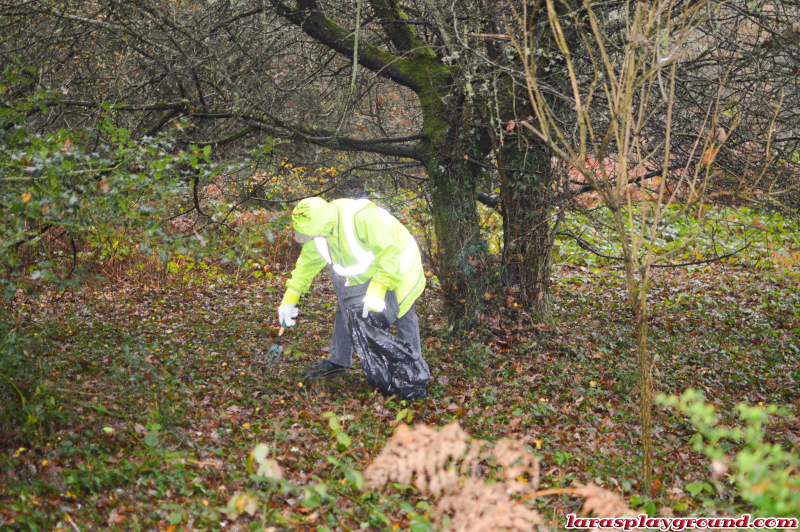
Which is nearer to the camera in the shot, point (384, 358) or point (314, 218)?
point (314, 218)

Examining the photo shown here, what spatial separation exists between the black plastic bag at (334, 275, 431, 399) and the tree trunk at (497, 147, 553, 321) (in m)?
1.90

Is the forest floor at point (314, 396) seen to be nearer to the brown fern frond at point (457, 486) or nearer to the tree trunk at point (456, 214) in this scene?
the brown fern frond at point (457, 486)

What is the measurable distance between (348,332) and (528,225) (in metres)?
2.38

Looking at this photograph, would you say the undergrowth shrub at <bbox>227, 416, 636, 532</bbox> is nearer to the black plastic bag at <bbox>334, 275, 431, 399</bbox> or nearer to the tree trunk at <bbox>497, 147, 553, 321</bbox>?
the black plastic bag at <bbox>334, 275, 431, 399</bbox>

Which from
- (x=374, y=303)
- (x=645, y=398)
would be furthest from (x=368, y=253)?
(x=645, y=398)

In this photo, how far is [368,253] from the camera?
439 centimetres

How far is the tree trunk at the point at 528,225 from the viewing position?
595cm

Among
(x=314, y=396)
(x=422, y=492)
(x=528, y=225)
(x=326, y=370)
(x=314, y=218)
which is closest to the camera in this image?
(x=422, y=492)

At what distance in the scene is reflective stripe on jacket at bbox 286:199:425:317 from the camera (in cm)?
430

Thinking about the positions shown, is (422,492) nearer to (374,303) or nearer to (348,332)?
(374,303)

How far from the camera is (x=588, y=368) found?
18.5ft

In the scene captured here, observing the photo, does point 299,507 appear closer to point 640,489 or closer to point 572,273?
point 640,489

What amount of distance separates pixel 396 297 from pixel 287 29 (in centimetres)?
419

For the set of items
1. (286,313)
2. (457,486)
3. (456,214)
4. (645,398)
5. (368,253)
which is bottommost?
(457,486)
